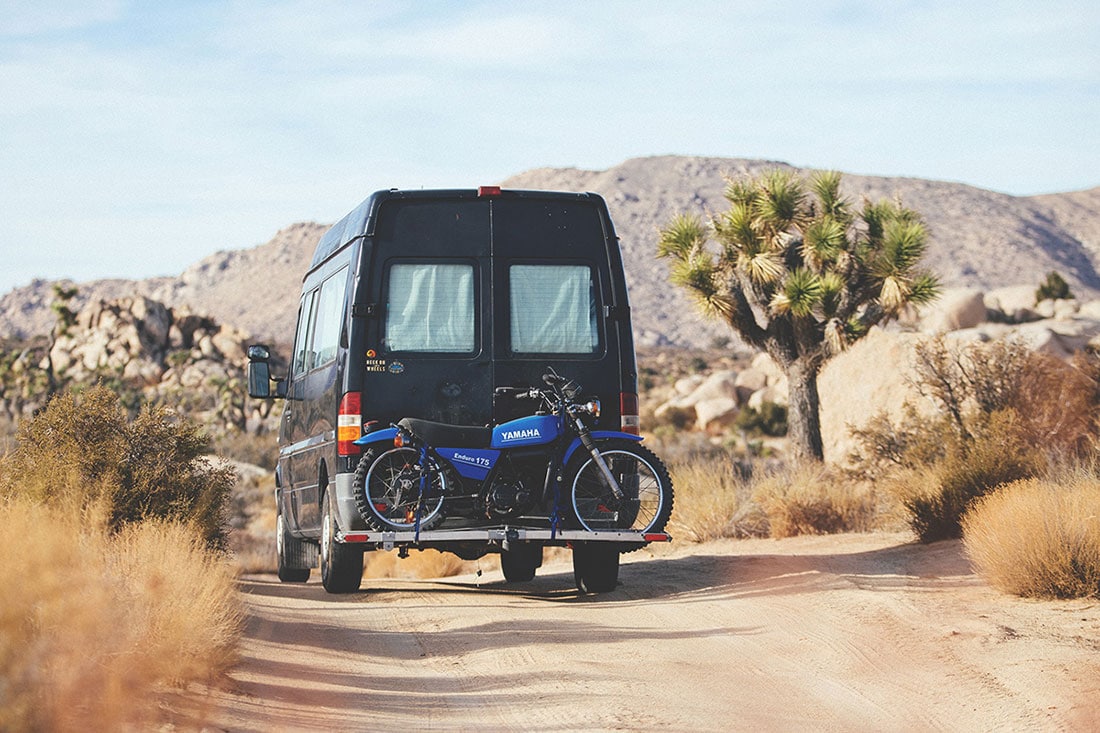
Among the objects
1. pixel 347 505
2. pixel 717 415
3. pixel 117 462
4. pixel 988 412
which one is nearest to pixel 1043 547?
pixel 347 505

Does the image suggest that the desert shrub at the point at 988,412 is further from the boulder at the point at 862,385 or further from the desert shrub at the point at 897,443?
the boulder at the point at 862,385

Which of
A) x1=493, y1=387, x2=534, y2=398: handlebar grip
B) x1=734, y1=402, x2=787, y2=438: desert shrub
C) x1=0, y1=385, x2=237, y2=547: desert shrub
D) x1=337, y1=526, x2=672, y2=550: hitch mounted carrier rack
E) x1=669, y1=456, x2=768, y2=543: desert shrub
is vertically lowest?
x1=337, y1=526, x2=672, y2=550: hitch mounted carrier rack

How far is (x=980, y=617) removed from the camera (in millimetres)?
10164

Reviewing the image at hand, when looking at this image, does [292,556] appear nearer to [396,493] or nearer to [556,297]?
[396,493]

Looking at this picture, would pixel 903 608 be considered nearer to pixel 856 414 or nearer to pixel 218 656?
pixel 218 656

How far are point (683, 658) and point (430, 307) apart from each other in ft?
12.7

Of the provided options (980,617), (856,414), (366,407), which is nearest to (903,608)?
(980,617)

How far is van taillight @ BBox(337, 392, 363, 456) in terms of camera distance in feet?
36.1

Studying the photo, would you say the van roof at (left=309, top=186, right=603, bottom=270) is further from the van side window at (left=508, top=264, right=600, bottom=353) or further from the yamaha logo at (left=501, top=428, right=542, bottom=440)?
the yamaha logo at (left=501, top=428, right=542, bottom=440)

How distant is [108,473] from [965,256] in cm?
12054

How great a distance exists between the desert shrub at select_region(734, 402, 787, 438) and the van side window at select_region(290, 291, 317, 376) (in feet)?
108

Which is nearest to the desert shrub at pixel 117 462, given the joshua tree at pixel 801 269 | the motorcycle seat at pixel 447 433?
the motorcycle seat at pixel 447 433

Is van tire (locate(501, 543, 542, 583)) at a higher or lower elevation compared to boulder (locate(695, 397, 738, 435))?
lower

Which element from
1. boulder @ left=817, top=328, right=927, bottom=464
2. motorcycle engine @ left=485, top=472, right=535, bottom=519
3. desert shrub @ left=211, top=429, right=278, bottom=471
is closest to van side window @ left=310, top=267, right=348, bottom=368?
motorcycle engine @ left=485, top=472, right=535, bottom=519
